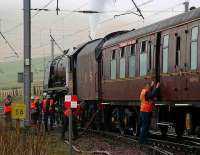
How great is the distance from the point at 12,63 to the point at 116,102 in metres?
158

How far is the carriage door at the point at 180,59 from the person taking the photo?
1770cm

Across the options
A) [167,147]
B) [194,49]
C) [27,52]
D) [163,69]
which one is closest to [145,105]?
[163,69]

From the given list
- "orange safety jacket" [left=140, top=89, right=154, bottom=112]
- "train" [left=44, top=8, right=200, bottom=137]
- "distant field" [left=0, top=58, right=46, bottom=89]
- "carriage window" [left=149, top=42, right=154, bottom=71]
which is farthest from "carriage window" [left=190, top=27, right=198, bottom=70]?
"distant field" [left=0, top=58, right=46, bottom=89]

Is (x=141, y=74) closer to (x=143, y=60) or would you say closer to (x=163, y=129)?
(x=143, y=60)

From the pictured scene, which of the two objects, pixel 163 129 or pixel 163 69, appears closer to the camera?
pixel 163 69

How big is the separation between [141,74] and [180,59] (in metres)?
3.42

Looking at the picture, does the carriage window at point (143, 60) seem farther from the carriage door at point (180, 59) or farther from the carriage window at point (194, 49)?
the carriage window at point (194, 49)

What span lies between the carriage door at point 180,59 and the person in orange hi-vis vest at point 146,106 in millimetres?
1302

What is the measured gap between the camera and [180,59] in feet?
58.9

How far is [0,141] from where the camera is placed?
531 inches

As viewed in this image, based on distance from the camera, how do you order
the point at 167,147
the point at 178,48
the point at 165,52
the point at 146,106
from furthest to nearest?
the point at 146,106 → the point at 165,52 → the point at 167,147 → the point at 178,48

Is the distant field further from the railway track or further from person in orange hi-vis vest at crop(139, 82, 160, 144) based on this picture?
person in orange hi-vis vest at crop(139, 82, 160, 144)

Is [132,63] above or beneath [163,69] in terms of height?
above

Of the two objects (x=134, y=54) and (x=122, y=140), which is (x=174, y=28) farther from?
(x=122, y=140)
